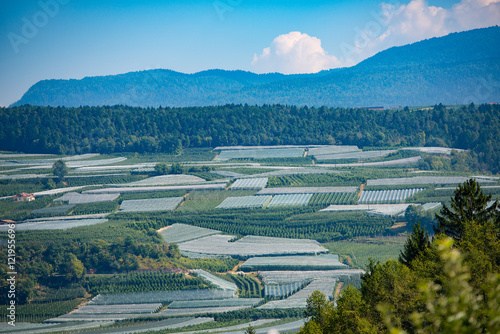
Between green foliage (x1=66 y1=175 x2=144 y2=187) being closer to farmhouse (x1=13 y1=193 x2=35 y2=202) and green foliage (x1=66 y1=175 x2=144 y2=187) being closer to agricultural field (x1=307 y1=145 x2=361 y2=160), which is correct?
farmhouse (x1=13 y1=193 x2=35 y2=202)

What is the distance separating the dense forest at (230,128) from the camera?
489 ft

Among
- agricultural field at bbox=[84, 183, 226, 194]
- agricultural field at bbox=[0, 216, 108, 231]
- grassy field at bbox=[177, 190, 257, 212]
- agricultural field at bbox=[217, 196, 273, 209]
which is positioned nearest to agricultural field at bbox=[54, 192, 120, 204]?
agricultural field at bbox=[84, 183, 226, 194]

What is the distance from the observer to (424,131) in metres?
153

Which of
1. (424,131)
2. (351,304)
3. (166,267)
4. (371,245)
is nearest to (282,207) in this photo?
(371,245)

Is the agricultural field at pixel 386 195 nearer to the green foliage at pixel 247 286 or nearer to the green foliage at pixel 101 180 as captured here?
the green foliage at pixel 247 286

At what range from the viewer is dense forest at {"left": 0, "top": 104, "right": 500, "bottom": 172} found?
14912cm

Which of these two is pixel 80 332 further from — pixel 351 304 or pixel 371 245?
pixel 371 245

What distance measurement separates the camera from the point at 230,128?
523 feet

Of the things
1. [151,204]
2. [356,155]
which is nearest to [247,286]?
[151,204]

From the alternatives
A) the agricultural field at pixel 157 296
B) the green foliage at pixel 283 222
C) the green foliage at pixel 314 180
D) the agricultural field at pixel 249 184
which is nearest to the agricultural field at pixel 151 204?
the green foliage at pixel 283 222

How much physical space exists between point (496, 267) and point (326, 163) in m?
101

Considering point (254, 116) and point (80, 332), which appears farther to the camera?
point (254, 116)

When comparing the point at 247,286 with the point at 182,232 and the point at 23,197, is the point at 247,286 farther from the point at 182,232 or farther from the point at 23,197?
the point at 23,197

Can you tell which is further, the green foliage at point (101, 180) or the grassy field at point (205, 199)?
Result: the green foliage at point (101, 180)
